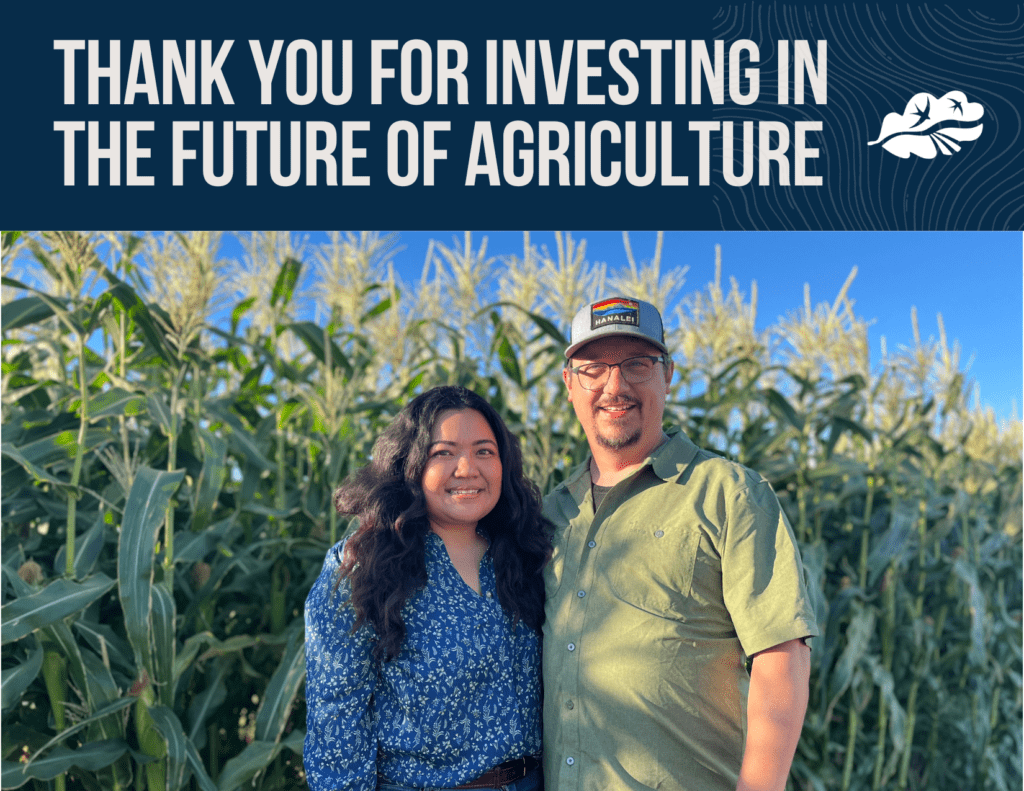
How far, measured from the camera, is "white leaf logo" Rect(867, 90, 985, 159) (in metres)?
3.45

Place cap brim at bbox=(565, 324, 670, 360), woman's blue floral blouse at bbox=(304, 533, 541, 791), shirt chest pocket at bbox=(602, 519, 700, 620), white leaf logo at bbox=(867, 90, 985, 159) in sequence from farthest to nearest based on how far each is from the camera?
1. white leaf logo at bbox=(867, 90, 985, 159)
2. cap brim at bbox=(565, 324, 670, 360)
3. shirt chest pocket at bbox=(602, 519, 700, 620)
4. woman's blue floral blouse at bbox=(304, 533, 541, 791)

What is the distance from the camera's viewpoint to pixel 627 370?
231 cm

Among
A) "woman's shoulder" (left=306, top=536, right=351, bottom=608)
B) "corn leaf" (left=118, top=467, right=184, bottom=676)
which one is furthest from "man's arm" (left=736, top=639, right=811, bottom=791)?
"corn leaf" (left=118, top=467, right=184, bottom=676)

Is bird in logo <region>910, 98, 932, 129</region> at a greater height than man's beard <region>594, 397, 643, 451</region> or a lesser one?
greater

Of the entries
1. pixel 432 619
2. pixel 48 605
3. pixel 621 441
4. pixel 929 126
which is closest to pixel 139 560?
pixel 48 605

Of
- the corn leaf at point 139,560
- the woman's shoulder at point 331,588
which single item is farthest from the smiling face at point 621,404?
the corn leaf at point 139,560

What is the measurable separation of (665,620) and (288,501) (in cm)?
203

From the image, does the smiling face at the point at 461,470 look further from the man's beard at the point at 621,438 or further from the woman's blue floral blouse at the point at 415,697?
the man's beard at the point at 621,438

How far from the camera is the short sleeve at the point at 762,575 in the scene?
6.27ft

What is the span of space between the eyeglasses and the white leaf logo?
6.39 feet

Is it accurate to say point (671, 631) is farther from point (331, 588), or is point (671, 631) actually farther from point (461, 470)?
point (331, 588)

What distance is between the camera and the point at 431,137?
11.4 ft

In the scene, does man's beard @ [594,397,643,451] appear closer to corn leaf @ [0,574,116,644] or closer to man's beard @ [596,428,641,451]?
man's beard @ [596,428,641,451]

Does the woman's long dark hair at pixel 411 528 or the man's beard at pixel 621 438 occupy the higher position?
the man's beard at pixel 621 438
